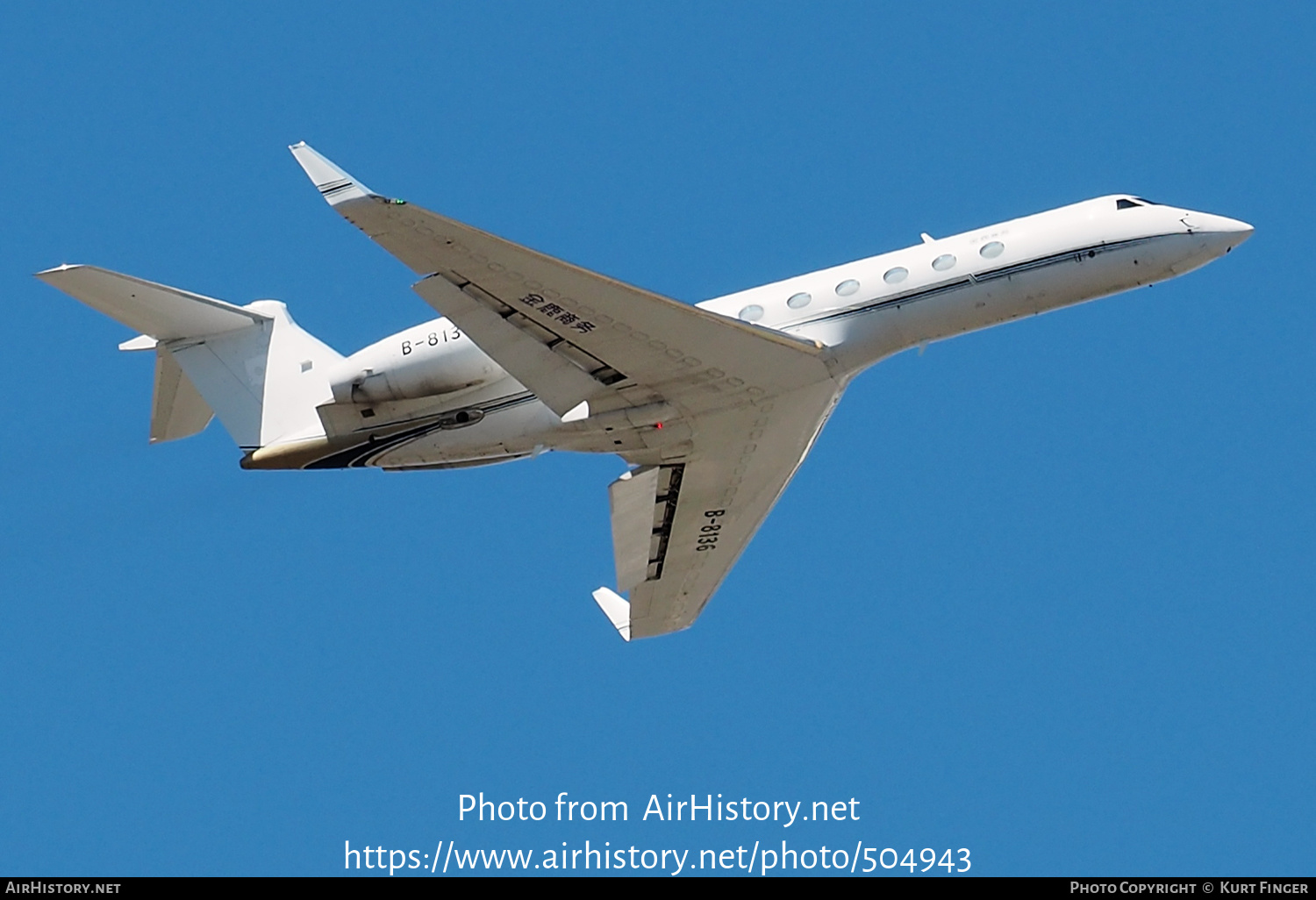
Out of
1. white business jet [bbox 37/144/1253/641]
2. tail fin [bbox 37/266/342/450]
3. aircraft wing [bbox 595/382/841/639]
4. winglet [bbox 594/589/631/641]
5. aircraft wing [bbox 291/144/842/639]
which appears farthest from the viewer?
winglet [bbox 594/589/631/641]

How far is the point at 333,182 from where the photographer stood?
65.1 ft

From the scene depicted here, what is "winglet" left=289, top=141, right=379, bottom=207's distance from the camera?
64.8 ft

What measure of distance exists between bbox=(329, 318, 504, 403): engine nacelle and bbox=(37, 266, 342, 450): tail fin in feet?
3.81

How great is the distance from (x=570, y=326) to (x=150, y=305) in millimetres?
6571

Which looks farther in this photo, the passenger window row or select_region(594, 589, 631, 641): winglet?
select_region(594, 589, 631, 641): winglet

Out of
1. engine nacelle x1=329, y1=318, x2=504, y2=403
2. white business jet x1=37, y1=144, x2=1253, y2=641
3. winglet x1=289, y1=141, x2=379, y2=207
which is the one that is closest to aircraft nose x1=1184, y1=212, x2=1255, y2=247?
white business jet x1=37, y1=144, x2=1253, y2=641

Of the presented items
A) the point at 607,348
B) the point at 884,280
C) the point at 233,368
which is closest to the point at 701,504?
the point at 607,348

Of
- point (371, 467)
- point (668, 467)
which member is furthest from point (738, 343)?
point (371, 467)

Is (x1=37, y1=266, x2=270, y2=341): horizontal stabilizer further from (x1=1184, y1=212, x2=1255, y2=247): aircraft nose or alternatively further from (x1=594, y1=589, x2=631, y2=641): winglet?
(x1=1184, y1=212, x2=1255, y2=247): aircraft nose

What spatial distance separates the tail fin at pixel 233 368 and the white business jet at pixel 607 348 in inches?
1.1

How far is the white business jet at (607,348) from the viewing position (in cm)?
2267

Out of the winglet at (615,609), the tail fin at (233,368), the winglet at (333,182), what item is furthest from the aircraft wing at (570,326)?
the winglet at (615,609)
